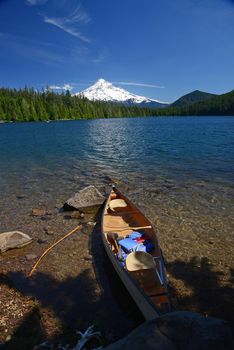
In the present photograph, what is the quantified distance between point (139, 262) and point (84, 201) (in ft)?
25.3

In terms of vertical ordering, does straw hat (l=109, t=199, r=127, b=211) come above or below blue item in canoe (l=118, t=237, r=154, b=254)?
above

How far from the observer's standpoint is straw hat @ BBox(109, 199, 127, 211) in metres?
14.5

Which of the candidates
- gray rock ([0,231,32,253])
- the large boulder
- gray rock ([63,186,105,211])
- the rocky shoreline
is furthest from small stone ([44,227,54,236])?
the large boulder

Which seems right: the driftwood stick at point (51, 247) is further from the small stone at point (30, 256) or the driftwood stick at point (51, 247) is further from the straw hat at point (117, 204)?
the straw hat at point (117, 204)

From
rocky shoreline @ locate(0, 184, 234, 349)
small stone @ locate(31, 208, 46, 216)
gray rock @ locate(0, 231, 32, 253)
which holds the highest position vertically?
gray rock @ locate(0, 231, 32, 253)

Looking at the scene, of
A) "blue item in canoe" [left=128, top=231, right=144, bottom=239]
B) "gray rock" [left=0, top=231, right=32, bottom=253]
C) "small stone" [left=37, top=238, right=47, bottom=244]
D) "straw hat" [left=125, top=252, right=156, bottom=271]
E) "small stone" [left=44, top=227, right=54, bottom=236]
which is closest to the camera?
"straw hat" [left=125, top=252, right=156, bottom=271]

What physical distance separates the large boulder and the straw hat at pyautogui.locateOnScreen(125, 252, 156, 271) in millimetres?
4691

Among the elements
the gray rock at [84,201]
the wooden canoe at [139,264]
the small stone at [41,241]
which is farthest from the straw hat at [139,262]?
the gray rock at [84,201]

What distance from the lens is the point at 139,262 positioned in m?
8.70

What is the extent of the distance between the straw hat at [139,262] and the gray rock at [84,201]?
23.1 ft

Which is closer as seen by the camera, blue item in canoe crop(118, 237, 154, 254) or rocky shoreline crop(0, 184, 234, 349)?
rocky shoreline crop(0, 184, 234, 349)

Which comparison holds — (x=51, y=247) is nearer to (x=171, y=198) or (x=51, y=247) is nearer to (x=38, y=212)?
(x=38, y=212)

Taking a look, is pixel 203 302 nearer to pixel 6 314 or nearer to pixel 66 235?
pixel 6 314

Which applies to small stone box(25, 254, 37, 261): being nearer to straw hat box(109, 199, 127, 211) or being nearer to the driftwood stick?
the driftwood stick
